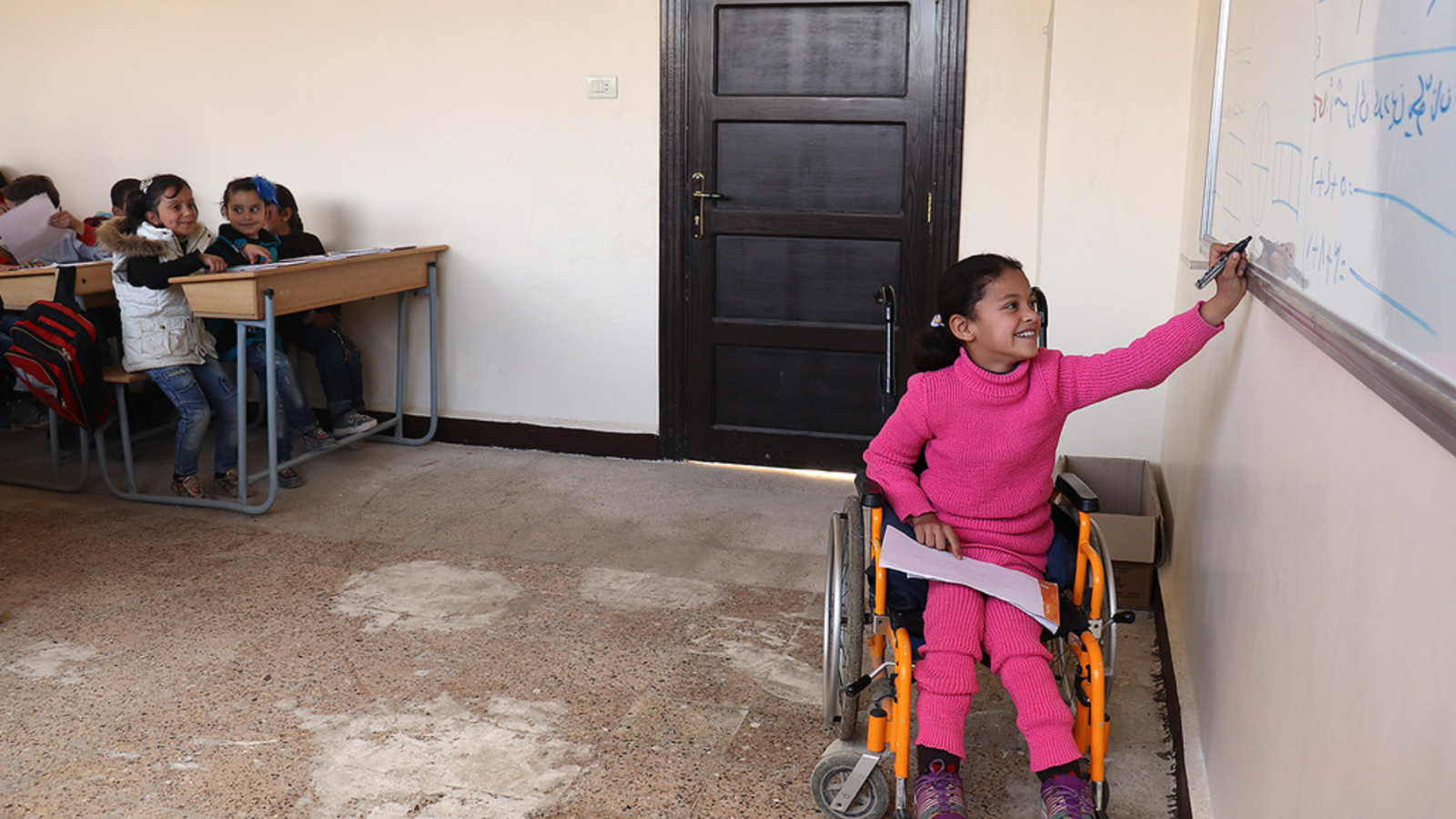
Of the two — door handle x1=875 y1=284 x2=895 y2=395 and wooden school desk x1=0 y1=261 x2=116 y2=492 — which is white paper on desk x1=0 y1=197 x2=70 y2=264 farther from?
door handle x1=875 y1=284 x2=895 y2=395

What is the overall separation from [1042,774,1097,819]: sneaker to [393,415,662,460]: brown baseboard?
2.98 m

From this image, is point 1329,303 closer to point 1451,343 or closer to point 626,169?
point 1451,343

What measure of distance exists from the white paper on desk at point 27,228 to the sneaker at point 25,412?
55 centimetres

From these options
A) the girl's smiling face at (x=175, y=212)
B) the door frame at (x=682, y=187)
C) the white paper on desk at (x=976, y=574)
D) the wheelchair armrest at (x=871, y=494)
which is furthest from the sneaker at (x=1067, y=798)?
the girl's smiling face at (x=175, y=212)

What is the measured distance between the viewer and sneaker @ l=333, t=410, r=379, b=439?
4.68m

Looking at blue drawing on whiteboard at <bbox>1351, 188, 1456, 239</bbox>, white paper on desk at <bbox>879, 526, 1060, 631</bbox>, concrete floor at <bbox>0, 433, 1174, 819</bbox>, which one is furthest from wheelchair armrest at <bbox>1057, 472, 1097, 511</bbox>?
blue drawing on whiteboard at <bbox>1351, 188, 1456, 239</bbox>

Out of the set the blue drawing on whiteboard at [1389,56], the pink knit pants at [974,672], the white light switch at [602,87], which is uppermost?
the white light switch at [602,87]

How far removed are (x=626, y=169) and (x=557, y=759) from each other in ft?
8.83

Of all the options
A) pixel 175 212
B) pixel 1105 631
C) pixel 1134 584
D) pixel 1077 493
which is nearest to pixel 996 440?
pixel 1077 493

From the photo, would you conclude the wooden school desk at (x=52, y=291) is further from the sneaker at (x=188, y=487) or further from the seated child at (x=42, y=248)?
the seated child at (x=42, y=248)

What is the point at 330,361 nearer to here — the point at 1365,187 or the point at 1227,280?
the point at 1227,280

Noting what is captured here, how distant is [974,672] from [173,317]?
3029mm

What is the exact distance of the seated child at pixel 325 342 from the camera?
4625 millimetres

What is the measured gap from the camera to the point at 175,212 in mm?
3859
